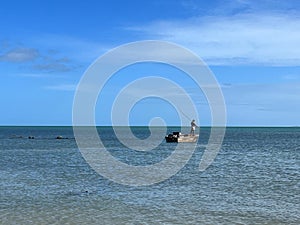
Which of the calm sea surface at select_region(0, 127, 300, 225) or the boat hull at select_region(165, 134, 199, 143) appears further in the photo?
the boat hull at select_region(165, 134, 199, 143)

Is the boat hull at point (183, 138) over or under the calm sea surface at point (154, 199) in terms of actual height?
over

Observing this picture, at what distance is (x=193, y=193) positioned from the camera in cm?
2842

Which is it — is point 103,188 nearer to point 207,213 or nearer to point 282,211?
point 207,213

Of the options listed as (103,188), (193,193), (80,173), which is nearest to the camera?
(193,193)

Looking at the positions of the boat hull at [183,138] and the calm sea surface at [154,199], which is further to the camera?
the boat hull at [183,138]

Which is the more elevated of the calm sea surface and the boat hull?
the boat hull

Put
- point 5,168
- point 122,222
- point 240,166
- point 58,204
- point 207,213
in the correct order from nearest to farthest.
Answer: point 122,222 → point 207,213 → point 58,204 → point 5,168 → point 240,166

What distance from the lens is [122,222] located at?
2089 centimetres

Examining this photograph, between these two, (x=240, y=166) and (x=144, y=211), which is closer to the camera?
(x=144, y=211)

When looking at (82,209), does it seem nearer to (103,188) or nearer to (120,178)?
(103,188)

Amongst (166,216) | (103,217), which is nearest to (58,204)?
(103,217)

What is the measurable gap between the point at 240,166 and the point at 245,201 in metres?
20.6

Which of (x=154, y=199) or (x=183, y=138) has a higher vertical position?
(x=183, y=138)

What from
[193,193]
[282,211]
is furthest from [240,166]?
[282,211]
